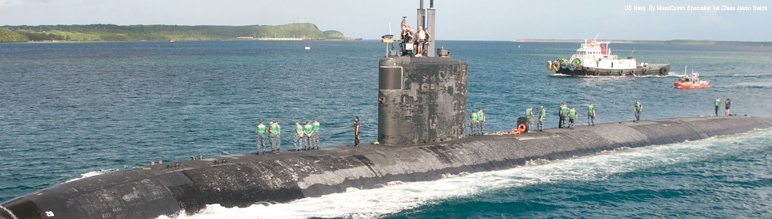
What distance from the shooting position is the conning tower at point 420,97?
2316 centimetres

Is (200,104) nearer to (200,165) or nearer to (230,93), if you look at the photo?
(230,93)

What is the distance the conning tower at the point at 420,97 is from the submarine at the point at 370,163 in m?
0.04

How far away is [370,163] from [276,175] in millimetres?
3475

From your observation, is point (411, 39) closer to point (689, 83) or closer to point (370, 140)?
point (370, 140)

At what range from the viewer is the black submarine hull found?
1667cm

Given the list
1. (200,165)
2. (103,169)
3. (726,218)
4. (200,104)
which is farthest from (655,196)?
(200,104)

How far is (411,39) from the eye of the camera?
23859 mm

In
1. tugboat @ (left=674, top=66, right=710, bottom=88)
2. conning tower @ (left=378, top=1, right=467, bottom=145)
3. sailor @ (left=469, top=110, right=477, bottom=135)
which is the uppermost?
conning tower @ (left=378, top=1, right=467, bottom=145)

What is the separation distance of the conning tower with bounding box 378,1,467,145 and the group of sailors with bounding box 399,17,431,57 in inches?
13.0

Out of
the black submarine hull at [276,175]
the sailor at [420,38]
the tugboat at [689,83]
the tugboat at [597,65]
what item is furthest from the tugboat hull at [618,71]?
the sailor at [420,38]

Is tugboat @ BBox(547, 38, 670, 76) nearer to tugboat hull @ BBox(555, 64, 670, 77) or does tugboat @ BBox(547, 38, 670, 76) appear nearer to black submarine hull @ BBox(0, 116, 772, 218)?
tugboat hull @ BBox(555, 64, 670, 77)

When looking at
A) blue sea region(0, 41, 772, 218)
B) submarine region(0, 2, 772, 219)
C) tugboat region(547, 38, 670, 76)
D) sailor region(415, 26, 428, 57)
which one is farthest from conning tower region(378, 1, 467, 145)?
tugboat region(547, 38, 670, 76)

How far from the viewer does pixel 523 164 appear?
26.4 m

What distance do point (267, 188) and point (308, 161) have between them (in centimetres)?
231
